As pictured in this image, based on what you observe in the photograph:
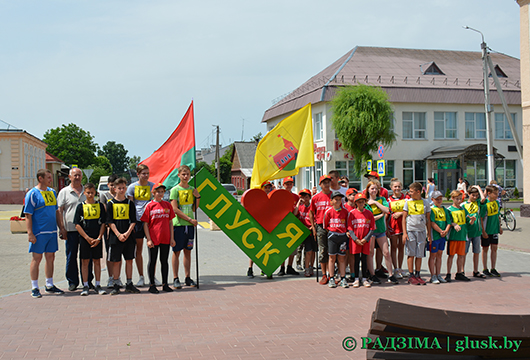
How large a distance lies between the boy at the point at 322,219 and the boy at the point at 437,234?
184 cm

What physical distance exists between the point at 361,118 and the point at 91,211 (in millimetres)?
27576

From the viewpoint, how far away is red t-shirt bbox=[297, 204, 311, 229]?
9305mm

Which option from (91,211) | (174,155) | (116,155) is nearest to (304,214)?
(174,155)

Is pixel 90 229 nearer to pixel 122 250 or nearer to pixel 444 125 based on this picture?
pixel 122 250

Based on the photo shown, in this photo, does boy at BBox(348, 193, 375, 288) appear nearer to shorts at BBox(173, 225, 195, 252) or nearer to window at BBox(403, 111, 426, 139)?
shorts at BBox(173, 225, 195, 252)

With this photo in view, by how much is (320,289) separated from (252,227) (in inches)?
68.8

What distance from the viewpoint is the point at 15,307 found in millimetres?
6855

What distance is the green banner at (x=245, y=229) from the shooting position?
28.9 feet

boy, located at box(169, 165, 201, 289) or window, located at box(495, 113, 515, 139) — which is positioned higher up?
window, located at box(495, 113, 515, 139)

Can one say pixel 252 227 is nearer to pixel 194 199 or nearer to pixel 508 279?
pixel 194 199

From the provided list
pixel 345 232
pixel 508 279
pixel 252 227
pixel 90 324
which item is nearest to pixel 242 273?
pixel 252 227

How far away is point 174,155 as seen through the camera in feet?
29.2

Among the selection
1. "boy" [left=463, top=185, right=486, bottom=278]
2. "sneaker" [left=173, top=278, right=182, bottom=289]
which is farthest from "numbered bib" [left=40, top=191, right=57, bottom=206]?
"boy" [left=463, top=185, right=486, bottom=278]

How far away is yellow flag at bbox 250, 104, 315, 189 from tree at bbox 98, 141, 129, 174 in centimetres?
14736
